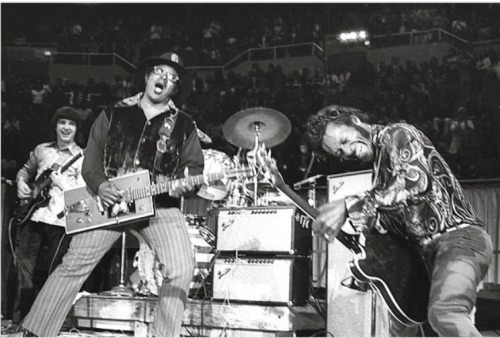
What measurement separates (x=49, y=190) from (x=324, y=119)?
1.83m

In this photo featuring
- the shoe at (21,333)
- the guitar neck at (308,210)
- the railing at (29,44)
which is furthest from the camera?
the railing at (29,44)

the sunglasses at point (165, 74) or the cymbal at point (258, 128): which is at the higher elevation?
the sunglasses at point (165, 74)

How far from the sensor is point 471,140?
4094mm

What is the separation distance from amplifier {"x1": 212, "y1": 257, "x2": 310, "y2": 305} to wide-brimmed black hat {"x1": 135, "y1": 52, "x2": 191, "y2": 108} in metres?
1.08

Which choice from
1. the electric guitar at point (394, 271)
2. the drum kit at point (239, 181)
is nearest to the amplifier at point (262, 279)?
the drum kit at point (239, 181)

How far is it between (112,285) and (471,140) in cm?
249

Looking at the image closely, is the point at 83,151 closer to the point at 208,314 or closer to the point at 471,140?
the point at 208,314

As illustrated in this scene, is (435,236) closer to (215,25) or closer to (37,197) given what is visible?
(215,25)

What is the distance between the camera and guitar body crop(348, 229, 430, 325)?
3.45m

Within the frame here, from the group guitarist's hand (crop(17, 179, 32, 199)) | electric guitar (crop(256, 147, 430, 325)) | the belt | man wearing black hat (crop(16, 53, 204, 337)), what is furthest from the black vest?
the belt

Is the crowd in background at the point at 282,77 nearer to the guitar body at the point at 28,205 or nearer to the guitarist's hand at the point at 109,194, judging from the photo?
the guitar body at the point at 28,205

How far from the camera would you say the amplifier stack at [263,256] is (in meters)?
4.02

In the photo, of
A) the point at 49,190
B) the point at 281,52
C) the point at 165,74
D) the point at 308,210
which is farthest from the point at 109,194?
the point at 281,52

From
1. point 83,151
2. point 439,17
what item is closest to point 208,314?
point 83,151
